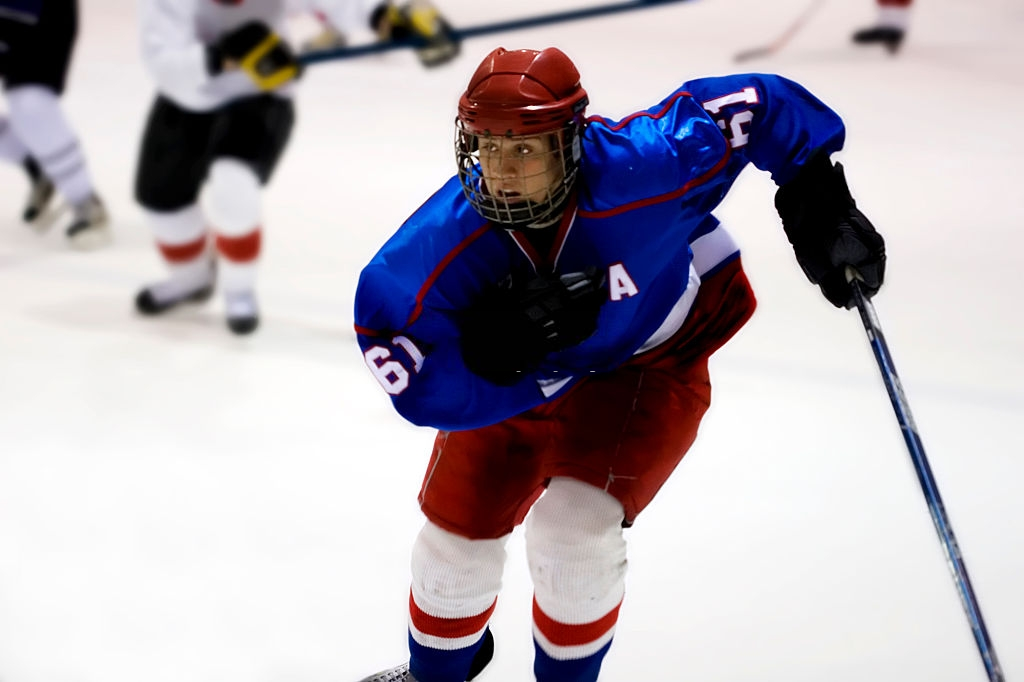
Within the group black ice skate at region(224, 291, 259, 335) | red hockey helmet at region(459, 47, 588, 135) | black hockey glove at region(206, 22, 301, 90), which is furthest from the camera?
black ice skate at region(224, 291, 259, 335)

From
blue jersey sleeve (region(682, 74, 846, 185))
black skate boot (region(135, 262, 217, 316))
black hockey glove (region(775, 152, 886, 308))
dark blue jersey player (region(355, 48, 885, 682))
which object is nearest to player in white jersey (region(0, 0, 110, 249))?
black skate boot (region(135, 262, 217, 316))

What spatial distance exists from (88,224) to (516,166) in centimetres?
→ 340

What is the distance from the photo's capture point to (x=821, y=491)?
2803 millimetres

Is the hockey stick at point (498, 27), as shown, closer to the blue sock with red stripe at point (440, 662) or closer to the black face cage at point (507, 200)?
the black face cage at point (507, 200)

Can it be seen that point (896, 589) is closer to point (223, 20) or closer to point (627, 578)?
point (627, 578)

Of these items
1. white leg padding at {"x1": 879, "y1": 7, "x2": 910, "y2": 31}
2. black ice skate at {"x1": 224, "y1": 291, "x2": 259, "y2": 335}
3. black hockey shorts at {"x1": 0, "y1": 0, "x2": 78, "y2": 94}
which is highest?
black hockey shorts at {"x1": 0, "y1": 0, "x2": 78, "y2": 94}

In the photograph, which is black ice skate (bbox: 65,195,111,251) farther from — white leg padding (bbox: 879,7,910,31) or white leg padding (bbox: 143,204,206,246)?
white leg padding (bbox: 879,7,910,31)

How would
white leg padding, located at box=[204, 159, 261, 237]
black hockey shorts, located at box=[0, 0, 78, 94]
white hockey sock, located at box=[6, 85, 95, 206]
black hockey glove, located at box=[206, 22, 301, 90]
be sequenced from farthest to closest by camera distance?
white hockey sock, located at box=[6, 85, 95, 206], black hockey shorts, located at box=[0, 0, 78, 94], white leg padding, located at box=[204, 159, 261, 237], black hockey glove, located at box=[206, 22, 301, 90]

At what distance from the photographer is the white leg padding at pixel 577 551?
5.69ft

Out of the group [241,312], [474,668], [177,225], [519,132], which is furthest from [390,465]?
[519,132]

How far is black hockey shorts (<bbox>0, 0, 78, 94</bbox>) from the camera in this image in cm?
429

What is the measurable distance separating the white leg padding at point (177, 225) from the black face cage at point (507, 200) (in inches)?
95.5

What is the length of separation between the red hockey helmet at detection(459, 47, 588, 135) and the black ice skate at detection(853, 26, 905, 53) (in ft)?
17.4

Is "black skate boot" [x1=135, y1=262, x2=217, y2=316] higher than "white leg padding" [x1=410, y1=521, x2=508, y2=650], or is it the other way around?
"white leg padding" [x1=410, y1=521, x2=508, y2=650]
